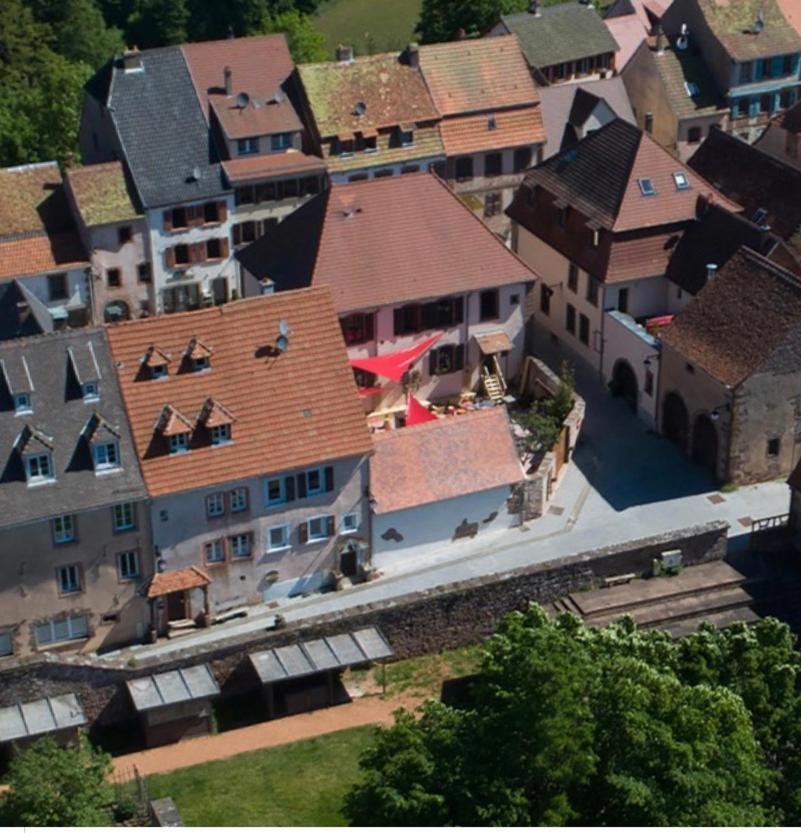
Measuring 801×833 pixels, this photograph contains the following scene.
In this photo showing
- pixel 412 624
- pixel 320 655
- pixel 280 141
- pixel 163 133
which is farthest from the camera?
pixel 280 141

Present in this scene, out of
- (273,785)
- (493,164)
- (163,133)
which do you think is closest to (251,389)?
(273,785)

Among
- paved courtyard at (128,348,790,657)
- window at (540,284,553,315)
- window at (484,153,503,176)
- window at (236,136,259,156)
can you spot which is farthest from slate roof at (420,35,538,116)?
paved courtyard at (128,348,790,657)

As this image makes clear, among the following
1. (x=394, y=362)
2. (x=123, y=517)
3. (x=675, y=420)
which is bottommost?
(x=675, y=420)

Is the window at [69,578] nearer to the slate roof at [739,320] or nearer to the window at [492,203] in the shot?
the slate roof at [739,320]

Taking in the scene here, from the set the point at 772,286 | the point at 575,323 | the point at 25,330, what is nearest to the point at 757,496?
the point at 772,286

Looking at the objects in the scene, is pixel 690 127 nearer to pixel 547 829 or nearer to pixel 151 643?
pixel 151 643

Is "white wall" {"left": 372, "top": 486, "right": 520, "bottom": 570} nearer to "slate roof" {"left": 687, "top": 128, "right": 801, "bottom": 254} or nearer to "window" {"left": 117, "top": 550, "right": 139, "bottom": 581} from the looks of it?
"window" {"left": 117, "top": 550, "right": 139, "bottom": 581}

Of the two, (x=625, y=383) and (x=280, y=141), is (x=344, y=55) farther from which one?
(x=625, y=383)
